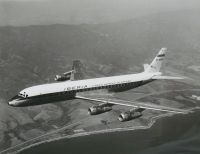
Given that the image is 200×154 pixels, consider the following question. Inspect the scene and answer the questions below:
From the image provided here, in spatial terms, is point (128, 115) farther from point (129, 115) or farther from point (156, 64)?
point (156, 64)

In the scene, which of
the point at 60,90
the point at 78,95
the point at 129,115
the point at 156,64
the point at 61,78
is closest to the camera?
the point at 129,115

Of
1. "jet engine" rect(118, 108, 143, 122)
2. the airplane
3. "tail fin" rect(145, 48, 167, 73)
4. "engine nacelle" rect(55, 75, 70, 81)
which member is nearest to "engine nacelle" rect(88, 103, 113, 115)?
the airplane

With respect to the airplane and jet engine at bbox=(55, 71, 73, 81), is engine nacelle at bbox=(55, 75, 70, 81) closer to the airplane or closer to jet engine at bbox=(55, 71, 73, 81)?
jet engine at bbox=(55, 71, 73, 81)

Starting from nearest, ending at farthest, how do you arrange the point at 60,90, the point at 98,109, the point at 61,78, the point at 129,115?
the point at 129,115 < the point at 60,90 < the point at 98,109 < the point at 61,78

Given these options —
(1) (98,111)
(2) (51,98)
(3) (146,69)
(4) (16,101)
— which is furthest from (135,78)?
(4) (16,101)

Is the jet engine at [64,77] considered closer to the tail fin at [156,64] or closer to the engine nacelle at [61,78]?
the engine nacelle at [61,78]

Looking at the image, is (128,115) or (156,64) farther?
(156,64)

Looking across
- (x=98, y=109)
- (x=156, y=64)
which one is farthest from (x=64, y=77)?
(x=156, y=64)

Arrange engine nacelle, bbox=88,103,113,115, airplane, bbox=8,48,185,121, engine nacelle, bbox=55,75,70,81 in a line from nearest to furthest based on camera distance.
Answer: airplane, bbox=8,48,185,121, engine nacelle, bbox=88,103,113,115, engine nacelle, bbox=55,75,70,81

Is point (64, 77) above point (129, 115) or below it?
above

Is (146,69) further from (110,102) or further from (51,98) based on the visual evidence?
(51,98)

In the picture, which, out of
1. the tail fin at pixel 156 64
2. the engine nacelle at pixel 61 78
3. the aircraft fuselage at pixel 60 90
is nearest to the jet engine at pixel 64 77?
the engine nacelle at pixel 61 78
